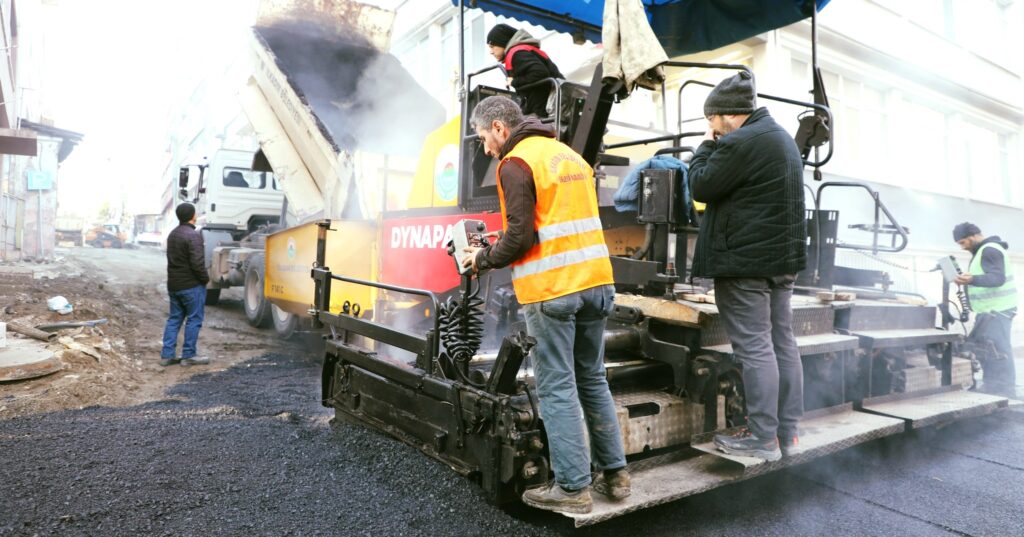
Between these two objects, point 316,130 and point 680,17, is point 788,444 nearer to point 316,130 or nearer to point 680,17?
point 680,17

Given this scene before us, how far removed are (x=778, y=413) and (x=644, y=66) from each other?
172cm

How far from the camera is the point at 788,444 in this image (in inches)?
117

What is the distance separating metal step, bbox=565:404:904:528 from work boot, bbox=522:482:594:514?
3 cm

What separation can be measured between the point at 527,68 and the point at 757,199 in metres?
1.50

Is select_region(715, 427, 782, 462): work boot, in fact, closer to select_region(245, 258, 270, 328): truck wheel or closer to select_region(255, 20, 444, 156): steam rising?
select_region(255, 20, 444, 156): steam rising

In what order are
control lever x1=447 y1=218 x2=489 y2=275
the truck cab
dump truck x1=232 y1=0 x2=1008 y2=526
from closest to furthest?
control lever x1=447 y1=218 x2=489 y2=275 < dump truck x1=232 y1=0 x2=1008 y2=526 < the truck cab

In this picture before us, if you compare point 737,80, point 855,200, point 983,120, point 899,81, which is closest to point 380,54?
point 737,80

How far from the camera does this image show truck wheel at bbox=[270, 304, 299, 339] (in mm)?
7477

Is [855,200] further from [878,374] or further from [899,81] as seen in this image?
[878,374]

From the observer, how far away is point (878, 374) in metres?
4.16

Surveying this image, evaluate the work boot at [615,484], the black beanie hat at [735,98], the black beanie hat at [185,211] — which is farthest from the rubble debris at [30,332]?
the black beanie hat at [735,98]

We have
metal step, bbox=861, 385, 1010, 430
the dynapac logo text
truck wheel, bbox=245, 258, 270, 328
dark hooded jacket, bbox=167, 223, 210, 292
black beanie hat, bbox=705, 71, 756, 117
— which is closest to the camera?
black beanie hat, bbox=705, 71, 756, 117

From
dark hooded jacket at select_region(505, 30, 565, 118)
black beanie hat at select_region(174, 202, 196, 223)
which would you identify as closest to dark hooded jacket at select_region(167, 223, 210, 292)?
black beanie hat at select_region(174, 202, 196, 223)

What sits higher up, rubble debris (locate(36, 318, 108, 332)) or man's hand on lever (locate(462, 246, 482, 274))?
man's hand on lever (locate(462, 246, 482, 274))
